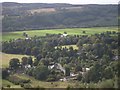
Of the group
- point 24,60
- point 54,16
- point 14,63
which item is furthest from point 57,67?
point 54,16

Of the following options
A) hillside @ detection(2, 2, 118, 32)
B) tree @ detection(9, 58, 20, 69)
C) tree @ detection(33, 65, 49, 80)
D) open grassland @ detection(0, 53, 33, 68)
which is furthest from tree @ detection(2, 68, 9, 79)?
hillside @ detection(2, 2, 118, 32)

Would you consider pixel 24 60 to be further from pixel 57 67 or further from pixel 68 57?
pixel 68 57

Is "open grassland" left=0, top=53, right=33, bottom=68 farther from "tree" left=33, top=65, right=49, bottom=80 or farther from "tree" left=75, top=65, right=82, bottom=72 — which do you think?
"tree" left=75, top=65, right=82, bottom=72

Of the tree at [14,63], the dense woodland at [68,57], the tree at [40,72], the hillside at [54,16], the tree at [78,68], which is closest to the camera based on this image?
the dense woodland at [68,57]

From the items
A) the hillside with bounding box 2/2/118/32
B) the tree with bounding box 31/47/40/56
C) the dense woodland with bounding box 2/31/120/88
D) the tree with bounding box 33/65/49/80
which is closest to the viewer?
the dense woodland with bounding box 2/31/120/88

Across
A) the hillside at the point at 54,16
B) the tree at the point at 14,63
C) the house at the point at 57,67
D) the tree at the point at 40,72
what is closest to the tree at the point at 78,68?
the house at the point at 57,67

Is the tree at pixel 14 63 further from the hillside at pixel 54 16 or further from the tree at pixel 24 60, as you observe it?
the hillside at pixel 54 16
